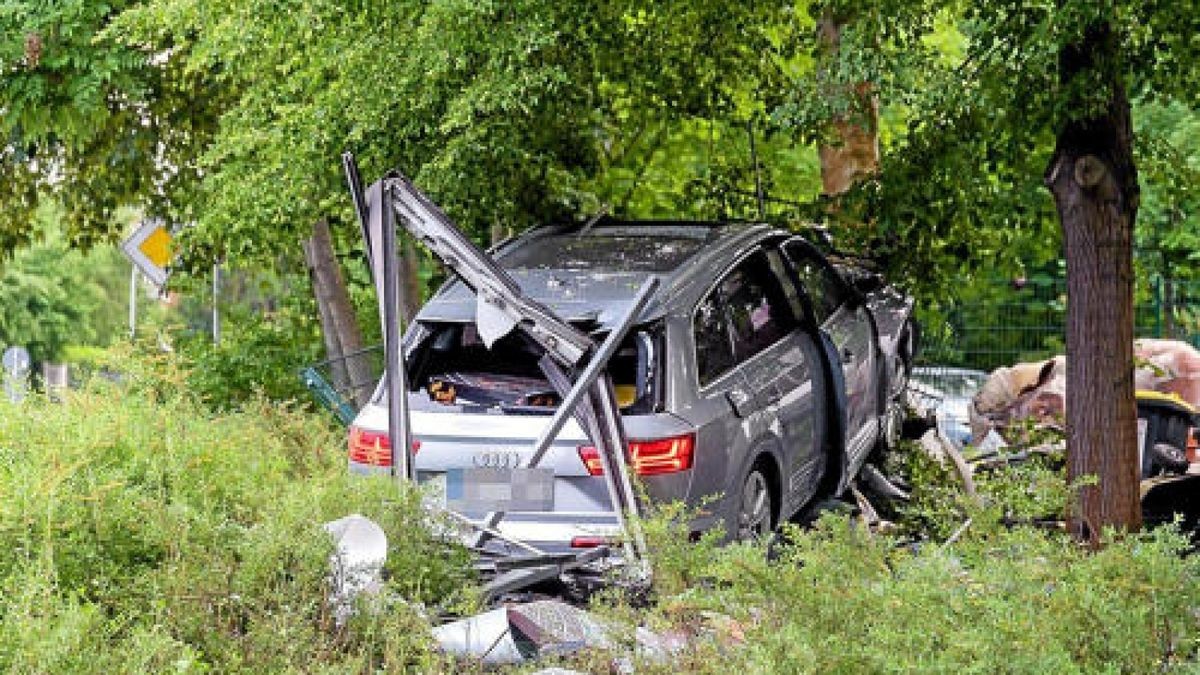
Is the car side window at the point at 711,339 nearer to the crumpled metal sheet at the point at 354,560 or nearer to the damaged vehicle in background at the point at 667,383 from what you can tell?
the damaged vehicle in background at the point at 667,383

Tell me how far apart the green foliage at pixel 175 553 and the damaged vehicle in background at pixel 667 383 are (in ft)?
2.45

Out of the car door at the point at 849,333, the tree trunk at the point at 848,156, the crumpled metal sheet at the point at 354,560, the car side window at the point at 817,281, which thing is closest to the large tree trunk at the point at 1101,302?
the car door at the point at 849,333

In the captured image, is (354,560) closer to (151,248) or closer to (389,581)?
(389,581)

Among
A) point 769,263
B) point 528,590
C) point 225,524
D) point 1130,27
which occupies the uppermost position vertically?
point 1130,27

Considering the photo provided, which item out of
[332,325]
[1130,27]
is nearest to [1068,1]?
[1130,27]

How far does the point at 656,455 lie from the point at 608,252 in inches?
71.3

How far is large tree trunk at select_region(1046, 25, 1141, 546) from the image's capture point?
9734 mm

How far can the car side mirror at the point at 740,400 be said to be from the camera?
8.96 m

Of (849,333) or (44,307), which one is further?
(44,307)

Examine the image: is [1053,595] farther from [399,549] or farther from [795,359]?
[795,359]

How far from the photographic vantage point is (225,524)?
6.99 m

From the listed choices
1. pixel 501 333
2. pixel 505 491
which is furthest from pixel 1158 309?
pixel 501 333

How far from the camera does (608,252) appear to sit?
9.94 m

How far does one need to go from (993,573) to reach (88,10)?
34.8 feet
